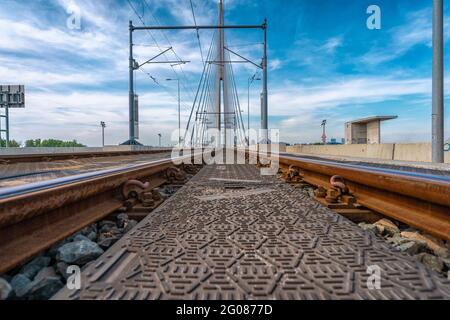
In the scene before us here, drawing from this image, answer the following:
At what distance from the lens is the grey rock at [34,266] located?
1.92 meters

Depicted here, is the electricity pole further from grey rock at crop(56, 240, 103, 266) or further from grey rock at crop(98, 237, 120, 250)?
grey rock at crop(56, 240, 103, 266)

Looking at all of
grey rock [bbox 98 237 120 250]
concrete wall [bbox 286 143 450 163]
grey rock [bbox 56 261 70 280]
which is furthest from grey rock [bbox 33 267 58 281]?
concrete wall [bbox 286 143 450 163]

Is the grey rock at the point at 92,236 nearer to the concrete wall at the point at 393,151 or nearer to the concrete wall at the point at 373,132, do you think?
the concrete wall at the point at 393,151

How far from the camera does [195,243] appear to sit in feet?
8.18

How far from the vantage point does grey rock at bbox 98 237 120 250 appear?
2521 millimetres

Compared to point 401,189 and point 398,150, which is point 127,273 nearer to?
point 401,189

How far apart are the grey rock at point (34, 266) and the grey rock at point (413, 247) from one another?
8.65 feet

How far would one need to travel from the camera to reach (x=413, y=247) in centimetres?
242

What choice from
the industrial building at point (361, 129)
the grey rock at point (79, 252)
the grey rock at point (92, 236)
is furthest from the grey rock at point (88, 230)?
the industrial building at point (361, 129)

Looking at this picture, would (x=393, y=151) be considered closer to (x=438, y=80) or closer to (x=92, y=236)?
(x=438, y=80)

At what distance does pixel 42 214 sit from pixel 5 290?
0.77 meters

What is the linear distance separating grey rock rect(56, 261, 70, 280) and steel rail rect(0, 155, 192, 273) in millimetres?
184
